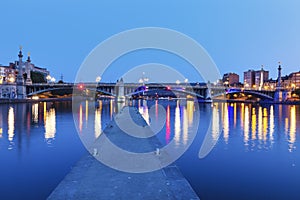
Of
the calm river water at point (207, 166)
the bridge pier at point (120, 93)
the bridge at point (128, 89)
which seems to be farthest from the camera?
the bridge pier at point (120, 93)

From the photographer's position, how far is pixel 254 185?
1130cm

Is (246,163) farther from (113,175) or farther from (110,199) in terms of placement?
(110,199)

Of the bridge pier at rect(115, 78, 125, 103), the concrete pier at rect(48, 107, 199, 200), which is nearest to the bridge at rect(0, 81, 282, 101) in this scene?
the bridge pier at rect(115, 78, 125, 103)

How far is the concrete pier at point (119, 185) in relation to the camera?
7.72m

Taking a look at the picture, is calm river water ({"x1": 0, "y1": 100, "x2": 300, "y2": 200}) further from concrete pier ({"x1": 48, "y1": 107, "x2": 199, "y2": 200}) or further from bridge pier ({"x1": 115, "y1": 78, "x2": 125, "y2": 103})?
bridge pier ({"x1": 115, "y1": 78, "x2": 125, "y2": 103})

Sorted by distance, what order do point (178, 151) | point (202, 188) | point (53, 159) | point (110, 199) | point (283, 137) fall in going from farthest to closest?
point (283, 137), point (178, 151), point (53, 159), point (202, 188), point (110, 199)

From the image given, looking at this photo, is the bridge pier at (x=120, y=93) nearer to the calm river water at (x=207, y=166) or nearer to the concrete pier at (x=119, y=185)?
the calm river water at (x=207, y=166)

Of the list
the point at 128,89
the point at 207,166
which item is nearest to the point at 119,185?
the point at 207,166

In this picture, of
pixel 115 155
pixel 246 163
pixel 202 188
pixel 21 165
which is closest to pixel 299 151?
pixel 246 163

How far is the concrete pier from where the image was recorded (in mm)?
7723

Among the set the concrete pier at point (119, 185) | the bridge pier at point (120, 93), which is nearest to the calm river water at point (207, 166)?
the concrete pier at point (119, 185)

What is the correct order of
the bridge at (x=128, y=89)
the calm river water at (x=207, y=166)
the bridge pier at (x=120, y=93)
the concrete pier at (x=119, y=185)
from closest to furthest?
1. the concrete pier at (x=119, y=185)
2. the calm river water at (x=207, y=166)
3. the bridge at (x=128, y=89)
4. the bridge pier at (x=120, y=93)

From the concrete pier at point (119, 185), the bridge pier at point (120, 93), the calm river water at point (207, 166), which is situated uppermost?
the bridge pier at point (120, 93)

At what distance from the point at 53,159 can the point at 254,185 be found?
396 inches
